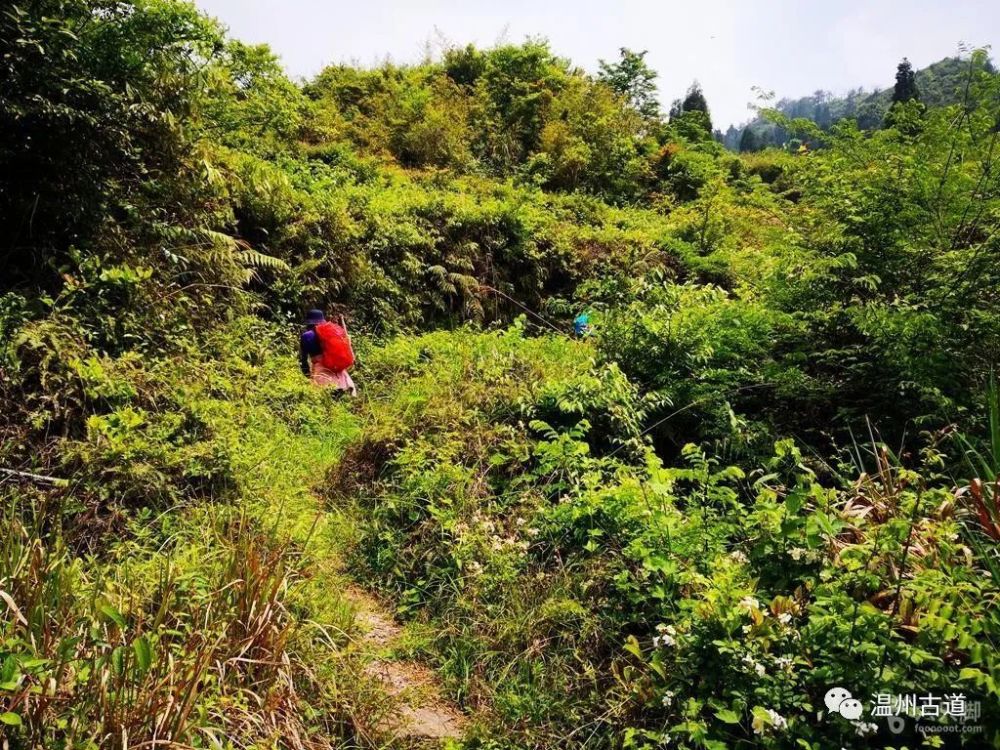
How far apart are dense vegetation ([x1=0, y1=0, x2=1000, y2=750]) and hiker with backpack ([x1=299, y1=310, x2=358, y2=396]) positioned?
1.27 ft

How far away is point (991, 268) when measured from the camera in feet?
14.2

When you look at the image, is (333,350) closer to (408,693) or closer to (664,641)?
(408,693)

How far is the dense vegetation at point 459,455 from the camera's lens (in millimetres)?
2178

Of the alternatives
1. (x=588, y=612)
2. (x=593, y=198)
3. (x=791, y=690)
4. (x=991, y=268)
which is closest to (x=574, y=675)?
(x=588, y=612)

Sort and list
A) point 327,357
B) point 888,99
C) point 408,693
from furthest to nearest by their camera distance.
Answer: point 888,99 → point 327,357 → point 408,693

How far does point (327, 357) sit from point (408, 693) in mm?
4459

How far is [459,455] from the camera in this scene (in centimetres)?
457

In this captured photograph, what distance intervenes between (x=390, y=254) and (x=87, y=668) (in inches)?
316

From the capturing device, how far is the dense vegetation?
7.14 ft

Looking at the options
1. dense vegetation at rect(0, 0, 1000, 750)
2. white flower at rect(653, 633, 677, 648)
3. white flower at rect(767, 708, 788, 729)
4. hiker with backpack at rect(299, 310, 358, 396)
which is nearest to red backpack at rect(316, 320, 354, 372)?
hiker with backpack at rect(299, 310, 358, 396)

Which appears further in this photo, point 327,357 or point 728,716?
point 327,357

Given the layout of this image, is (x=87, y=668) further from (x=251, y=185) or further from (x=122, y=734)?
(x=251, y=185)

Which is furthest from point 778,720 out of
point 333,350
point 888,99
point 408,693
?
point 888,99

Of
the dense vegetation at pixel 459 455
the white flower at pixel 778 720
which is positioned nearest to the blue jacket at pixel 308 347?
the dense vegetation at pixel 459 455
